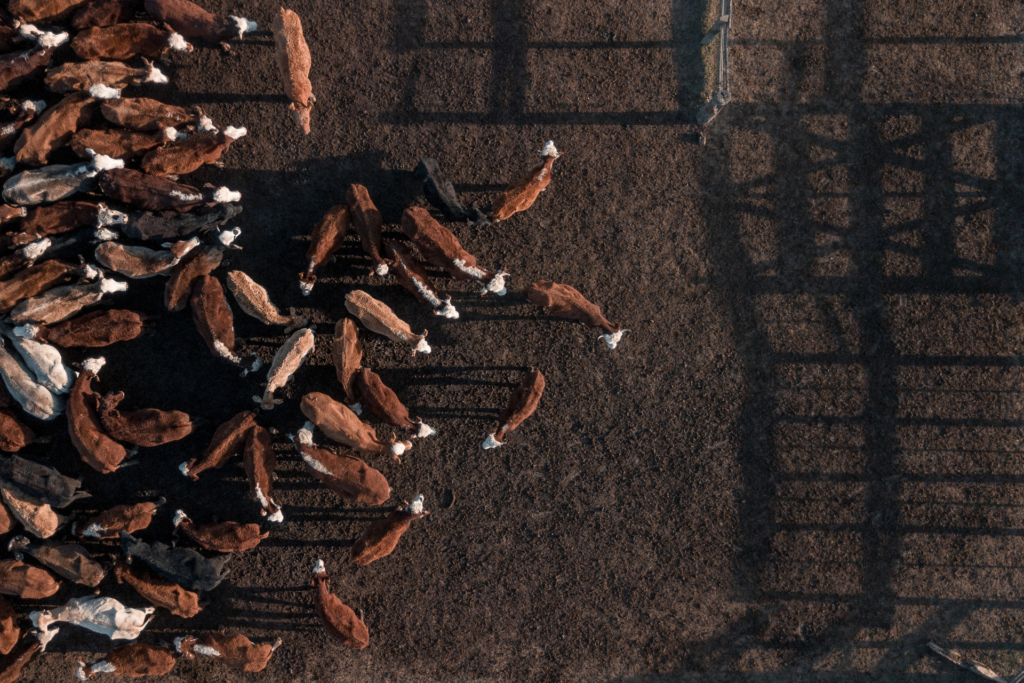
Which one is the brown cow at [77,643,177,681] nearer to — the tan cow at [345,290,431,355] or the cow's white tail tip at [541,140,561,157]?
the tan cow at [345,290,431,355]

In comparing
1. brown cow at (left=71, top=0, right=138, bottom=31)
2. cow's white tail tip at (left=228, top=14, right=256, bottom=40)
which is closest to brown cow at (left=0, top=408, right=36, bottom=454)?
brown cow at (left=71, top=0, right=138, bottom=31)

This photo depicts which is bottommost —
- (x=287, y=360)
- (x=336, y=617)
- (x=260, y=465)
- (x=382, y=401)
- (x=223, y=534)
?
(x=336, y=617)

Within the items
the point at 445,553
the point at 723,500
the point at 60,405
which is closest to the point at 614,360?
the point at 723,500

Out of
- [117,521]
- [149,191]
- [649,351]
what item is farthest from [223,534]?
[649,351]

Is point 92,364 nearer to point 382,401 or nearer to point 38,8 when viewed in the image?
point 382,401

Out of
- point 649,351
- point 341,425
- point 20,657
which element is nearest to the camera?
point 341,425

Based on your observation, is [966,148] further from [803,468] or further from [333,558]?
[333,558]
